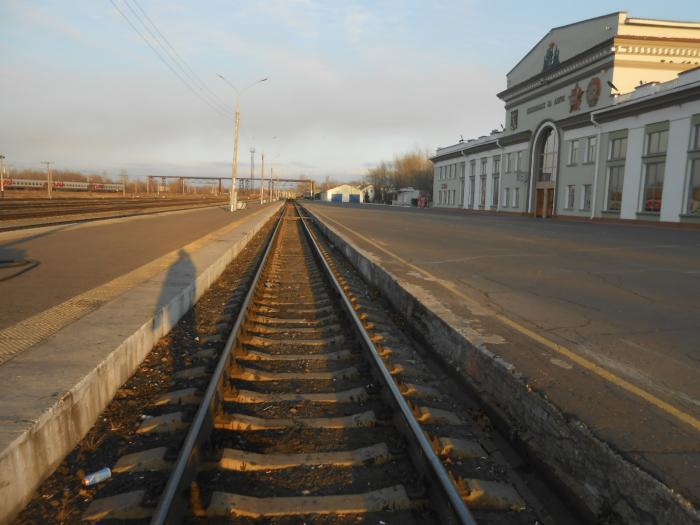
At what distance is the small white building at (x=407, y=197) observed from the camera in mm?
99369

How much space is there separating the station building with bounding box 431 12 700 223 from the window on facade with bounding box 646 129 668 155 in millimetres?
59

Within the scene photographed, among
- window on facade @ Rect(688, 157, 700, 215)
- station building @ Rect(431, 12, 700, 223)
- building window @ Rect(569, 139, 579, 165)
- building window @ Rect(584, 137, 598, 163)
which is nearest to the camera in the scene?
window on facade @ Rect(688, 157, 700, 215)

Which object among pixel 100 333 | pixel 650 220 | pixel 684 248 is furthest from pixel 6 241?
pixel 650 220

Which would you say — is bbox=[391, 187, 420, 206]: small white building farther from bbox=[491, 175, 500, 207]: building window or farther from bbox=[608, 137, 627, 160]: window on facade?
bbox=[608, 137, 627, 160]: window on facade

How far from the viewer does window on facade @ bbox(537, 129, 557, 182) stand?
133 ft

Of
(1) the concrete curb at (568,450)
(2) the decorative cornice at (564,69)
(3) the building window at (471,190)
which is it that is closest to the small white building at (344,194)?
(3) the building window at (471,190)

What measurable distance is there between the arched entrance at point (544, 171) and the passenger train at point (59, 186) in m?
80.1

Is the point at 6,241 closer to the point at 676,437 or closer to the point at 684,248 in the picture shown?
the point at 676,437

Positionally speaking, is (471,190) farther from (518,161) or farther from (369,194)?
(369,194)

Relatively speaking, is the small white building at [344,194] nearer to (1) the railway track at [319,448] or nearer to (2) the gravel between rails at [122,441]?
(2) the gravel between rails at [122,441]

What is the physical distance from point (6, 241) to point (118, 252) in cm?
377

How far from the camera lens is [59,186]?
9519 centimetres

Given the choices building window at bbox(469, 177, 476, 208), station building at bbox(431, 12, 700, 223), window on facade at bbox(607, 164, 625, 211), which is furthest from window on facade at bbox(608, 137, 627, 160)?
building window at bbox(469, 177, 476, 208)

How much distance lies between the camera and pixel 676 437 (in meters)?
3.06
